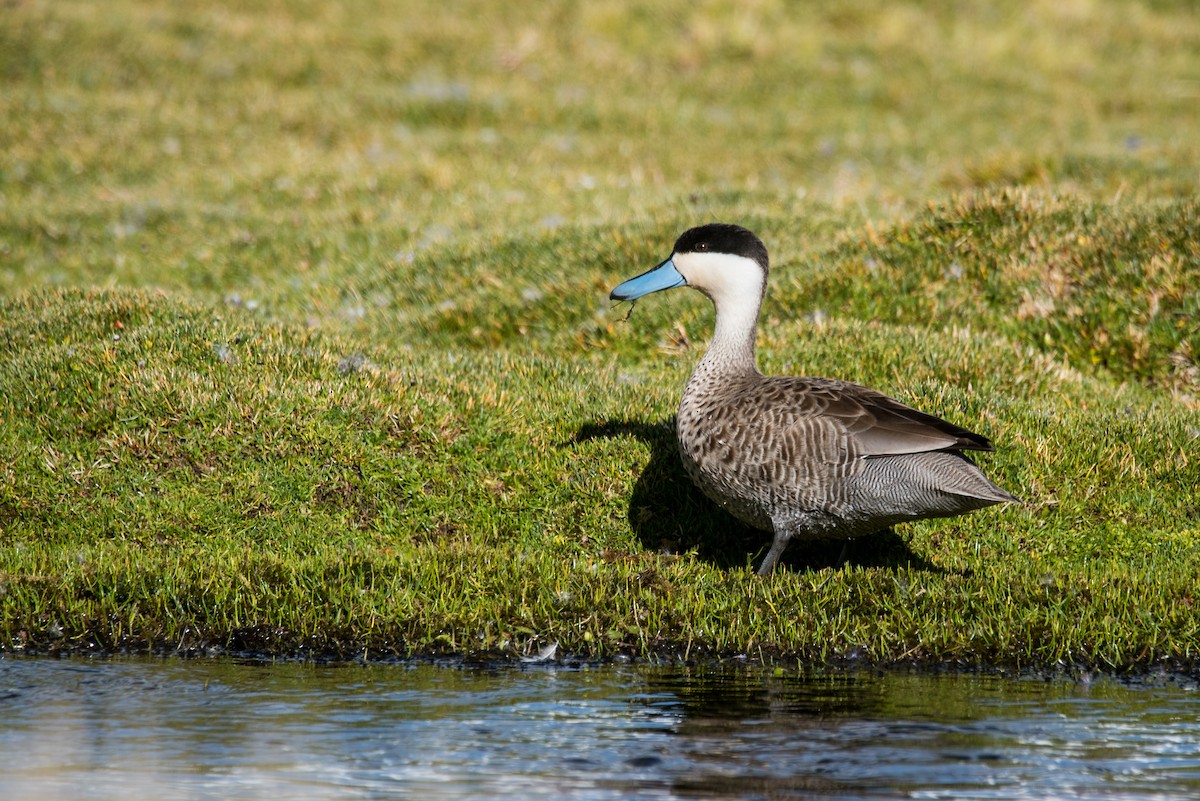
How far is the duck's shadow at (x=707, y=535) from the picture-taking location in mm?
8172

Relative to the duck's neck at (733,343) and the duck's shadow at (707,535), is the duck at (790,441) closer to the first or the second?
the duck's neck at (733,343)

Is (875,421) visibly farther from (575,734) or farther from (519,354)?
(519,354)

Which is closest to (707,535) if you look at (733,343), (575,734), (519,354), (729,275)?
(733,343)

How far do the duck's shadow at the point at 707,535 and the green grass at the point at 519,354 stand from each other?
2cm

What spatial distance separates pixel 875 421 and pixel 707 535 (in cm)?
168

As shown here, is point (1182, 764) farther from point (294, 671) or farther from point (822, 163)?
point (822, 163)

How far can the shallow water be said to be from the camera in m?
4.85

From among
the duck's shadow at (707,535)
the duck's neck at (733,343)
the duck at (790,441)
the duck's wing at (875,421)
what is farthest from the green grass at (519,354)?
the duck's neck at (733,343)

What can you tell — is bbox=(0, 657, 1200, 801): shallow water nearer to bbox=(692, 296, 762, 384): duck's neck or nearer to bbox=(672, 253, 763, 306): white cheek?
bbox=(692, 296, 762, 384): duck's neck

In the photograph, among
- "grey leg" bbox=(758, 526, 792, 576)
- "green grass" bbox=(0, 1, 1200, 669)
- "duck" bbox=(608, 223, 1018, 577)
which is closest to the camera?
"duck" bbox=(608, 223, 1018, 577)

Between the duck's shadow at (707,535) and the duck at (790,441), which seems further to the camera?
the duck's shadow at (707,535)

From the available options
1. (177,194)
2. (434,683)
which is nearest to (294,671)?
(434,683)

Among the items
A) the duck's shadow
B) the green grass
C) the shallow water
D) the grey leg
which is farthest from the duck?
the shallow water

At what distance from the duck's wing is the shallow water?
1155 millimetres
